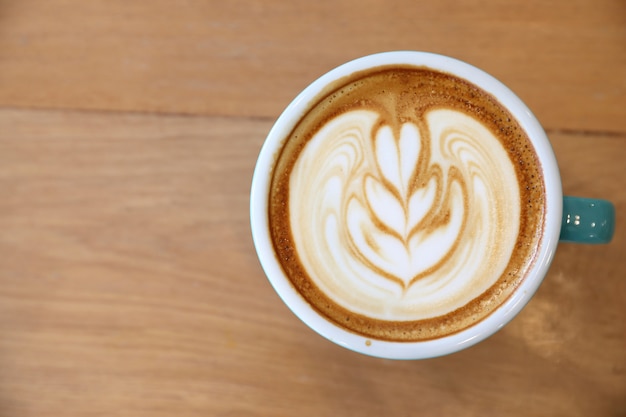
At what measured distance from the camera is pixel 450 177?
2.26ft

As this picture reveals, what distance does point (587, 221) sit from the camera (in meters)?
0.67

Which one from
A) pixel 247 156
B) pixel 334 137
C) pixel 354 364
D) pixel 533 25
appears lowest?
pixel 354 364

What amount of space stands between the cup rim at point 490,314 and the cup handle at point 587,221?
3 cm

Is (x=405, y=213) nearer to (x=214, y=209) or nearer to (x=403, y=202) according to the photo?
(x=403, y=202)

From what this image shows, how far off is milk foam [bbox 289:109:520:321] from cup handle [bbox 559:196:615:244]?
6cm

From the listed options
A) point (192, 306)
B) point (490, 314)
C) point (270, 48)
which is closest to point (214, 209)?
point (192, 306)

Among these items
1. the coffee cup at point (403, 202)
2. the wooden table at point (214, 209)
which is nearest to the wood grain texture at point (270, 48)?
the wooden table at point (214, 209)

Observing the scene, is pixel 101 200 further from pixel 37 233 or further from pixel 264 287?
pixel 264 287

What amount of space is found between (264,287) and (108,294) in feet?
0.80

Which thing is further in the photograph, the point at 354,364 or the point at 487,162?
the point at 354,364

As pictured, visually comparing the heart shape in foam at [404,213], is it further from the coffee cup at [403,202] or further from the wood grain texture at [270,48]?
the wood grain texture at [270,48]

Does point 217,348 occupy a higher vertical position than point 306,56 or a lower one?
lower

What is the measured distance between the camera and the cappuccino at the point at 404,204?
0.68 metres

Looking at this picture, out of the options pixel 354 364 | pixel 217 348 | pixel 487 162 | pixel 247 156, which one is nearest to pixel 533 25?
pixel 487 162
